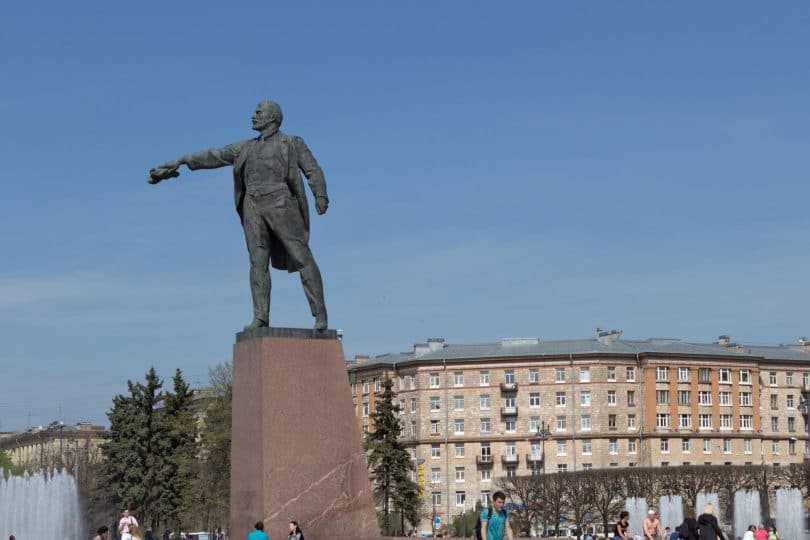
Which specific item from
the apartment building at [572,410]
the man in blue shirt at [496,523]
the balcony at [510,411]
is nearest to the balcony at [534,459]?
the apartment building at [572,410]

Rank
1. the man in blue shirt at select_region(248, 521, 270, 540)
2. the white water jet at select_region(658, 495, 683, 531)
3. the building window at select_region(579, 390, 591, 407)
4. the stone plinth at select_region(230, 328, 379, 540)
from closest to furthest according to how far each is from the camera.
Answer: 1. the man in blue shirt at select_region(248, 521, 270, 540)
2. the stone plinth at select_region(230, 328, 379, 540)
3. the white water jet at select_region(658, 495, 683, 531)
4. the building window at select_region(579, 390, 591, 407)

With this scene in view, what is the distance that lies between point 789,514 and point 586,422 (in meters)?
32.5

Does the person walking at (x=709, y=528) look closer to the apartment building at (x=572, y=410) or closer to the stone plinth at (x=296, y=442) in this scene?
the stone plinth at (x=296, y=442)

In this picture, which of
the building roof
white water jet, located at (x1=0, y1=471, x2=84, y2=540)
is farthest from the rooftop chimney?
white water jet, located at (x1=0, y1=471, x2=84, y2=540)

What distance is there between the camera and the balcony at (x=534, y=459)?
9806cm

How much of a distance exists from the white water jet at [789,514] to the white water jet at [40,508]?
32.9 meters

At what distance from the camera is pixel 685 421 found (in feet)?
327

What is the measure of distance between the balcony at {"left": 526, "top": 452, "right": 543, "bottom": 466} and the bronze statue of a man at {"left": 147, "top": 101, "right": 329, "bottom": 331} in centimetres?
8219

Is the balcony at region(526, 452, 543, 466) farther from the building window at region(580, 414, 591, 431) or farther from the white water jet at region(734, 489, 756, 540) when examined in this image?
the white water jet at region(734, 489, 756, 540)

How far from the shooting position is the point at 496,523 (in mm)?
13977

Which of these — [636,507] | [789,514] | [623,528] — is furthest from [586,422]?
[623,528]

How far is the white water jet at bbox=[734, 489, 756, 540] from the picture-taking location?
6806 cm

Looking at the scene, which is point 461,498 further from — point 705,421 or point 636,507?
point 636,507

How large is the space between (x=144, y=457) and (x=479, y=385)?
44341 millimetres
